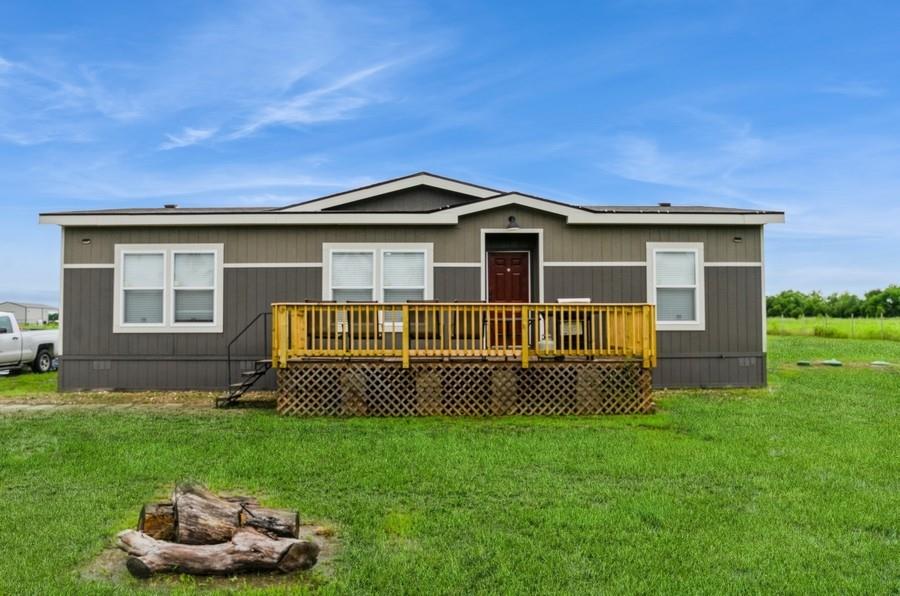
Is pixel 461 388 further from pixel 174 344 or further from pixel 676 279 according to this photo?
pixel 174 344

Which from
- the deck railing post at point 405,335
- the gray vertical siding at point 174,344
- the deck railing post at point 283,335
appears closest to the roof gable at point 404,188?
the gray vertical siding at point 174,344

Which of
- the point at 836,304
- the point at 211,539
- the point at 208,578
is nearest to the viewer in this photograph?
the point at 208,578

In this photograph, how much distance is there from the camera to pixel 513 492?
4.94 meters

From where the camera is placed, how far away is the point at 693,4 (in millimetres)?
12969

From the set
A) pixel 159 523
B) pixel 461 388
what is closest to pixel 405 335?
pixel 461 388

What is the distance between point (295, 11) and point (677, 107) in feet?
36.1

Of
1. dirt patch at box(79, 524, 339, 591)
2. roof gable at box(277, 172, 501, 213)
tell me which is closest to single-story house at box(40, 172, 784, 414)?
roof gable at box(277, 172, 501, 213)

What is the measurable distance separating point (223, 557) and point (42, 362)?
15.1 meters

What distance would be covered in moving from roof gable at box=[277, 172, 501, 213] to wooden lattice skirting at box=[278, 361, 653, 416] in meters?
4.24

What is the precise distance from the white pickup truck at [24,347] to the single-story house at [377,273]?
441cm

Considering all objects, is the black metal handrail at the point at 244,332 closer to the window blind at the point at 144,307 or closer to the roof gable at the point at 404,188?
the window blind at the point at 144,307

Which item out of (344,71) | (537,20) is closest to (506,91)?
(537,20)

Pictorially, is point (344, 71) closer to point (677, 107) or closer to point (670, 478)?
point (677, 107)

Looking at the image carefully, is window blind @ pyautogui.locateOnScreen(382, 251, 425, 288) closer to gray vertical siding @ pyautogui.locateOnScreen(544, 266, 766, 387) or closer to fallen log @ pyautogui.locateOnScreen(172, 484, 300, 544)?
gray vertical siding @ pyautogui.locateOnScreen(544, 266, 766, 387)
